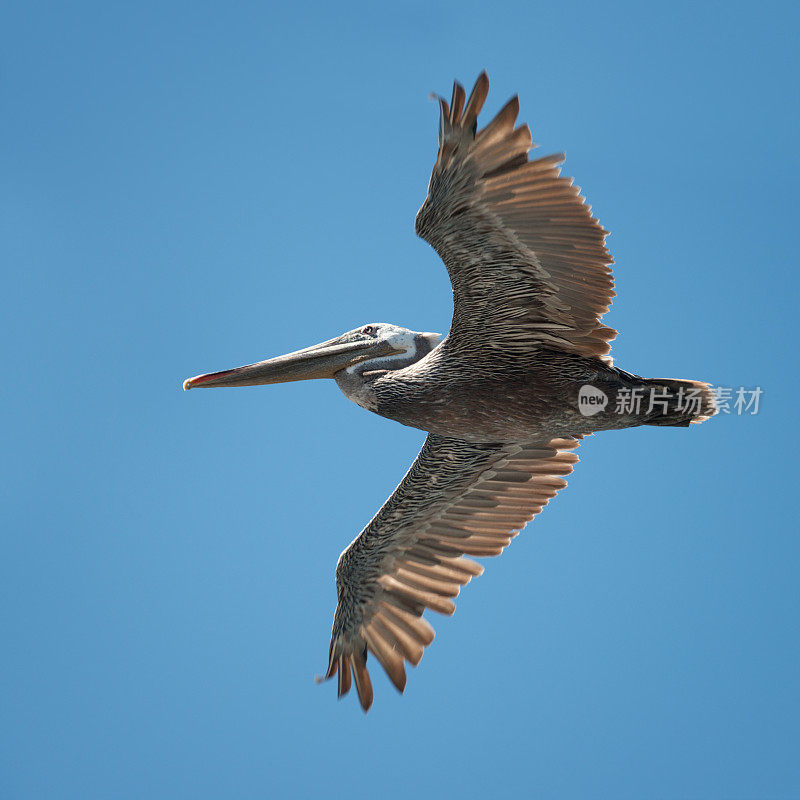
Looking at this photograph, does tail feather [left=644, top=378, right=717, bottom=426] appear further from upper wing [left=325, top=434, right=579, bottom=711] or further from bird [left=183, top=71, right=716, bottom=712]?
upper wing [left=325, top=434, right=579, bottom=711]

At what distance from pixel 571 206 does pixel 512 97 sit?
0.77 meters

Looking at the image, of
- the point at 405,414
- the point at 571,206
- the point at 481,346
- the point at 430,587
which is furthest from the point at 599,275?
the point at 430,587

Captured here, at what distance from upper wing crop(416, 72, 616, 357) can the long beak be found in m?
1.08

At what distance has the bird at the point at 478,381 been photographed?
6672 millimetres

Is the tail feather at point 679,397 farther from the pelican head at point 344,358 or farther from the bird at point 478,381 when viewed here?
the pelican head at point 344,358

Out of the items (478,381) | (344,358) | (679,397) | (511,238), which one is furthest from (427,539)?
(511,238)

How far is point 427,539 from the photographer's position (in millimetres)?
9031

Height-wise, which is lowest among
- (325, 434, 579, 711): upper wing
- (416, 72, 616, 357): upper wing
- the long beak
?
(325, 434, 579, 711): upper wing

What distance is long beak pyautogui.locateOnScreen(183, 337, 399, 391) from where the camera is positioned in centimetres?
846

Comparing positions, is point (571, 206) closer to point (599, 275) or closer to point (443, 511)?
point (599, 275)

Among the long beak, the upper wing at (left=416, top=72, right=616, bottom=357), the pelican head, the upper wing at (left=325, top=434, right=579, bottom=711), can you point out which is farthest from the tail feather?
the long beak

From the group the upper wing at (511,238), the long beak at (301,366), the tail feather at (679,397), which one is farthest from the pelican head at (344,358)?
the tail feather at (679,397)

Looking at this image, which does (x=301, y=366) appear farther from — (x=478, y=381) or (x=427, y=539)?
(x=427, y=539)

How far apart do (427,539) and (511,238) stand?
312 centimetres
